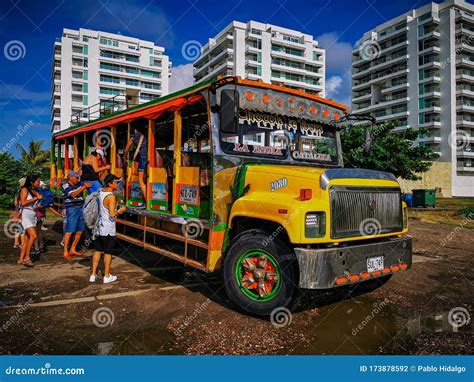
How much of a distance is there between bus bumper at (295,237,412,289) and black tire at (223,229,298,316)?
0.16m

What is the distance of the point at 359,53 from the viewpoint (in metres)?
67.1

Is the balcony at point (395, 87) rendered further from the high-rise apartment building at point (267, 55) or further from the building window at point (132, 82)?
the building window at point (132, 82)

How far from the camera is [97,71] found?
217 feet

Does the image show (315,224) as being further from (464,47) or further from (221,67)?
(221,67)

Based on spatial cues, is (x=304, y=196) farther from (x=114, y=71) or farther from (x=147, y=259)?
(x=114, y=71)

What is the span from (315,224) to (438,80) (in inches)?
2339

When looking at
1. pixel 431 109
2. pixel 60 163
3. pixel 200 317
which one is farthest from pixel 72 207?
pixel 431 109

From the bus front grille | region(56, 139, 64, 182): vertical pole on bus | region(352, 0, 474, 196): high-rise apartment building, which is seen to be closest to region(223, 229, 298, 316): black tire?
the bus front grille

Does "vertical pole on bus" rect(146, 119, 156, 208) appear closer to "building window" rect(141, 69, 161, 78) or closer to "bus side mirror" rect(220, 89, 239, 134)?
"bus side mirror" rect(220, 89, 239, 134)

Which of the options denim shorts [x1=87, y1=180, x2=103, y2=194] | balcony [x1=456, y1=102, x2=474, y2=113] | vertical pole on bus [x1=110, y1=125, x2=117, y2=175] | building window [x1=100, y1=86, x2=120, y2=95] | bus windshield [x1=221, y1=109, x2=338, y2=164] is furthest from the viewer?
building window [x1=100, y1=86, x2=120, y2=95]

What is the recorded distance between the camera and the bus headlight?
3.89 metres

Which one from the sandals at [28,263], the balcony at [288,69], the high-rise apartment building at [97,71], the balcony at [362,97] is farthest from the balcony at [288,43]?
the sandals at [28,263]

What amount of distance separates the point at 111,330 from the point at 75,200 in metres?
4.39

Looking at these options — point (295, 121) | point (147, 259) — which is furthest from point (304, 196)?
point (147, 259)
